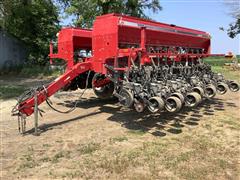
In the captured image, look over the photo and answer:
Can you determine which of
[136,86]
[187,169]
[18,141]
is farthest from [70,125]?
[187,169]

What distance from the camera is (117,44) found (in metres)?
A: 6.83

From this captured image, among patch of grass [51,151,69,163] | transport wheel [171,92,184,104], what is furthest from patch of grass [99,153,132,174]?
transport wheel [171,92,184,104]

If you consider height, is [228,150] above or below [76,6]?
below

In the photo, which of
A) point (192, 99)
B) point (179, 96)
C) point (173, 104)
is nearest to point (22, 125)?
point (173, 104)

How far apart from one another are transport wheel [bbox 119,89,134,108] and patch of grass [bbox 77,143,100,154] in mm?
812

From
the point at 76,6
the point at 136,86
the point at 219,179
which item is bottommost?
the point at 219,179

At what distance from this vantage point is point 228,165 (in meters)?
4.64

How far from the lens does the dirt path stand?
4.41 metres

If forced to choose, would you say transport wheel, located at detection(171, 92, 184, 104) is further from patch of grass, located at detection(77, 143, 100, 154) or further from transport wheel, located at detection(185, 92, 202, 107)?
patch of grass, located at detection(77, 143, 100, 154)

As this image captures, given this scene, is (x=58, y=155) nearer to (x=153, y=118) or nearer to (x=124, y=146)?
(x=124, y=146)

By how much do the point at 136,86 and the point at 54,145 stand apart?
1.62 meters

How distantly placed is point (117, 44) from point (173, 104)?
1788mm

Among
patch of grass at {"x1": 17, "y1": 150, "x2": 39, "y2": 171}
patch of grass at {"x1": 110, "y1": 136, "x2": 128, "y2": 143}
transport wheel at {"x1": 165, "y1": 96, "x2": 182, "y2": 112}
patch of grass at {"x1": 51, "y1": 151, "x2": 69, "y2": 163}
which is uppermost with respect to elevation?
transport wheel at {"x1": 165, "y1": 96, "x2": 182, "y2": 112}

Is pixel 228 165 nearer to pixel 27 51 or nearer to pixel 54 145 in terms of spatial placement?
pixel 54 145
